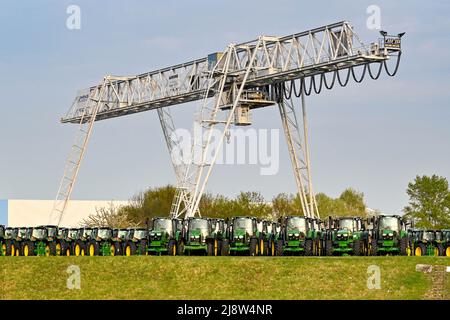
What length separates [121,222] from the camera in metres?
126

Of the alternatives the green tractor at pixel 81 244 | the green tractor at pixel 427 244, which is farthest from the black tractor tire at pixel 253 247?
the green tractor at pixel 81 244

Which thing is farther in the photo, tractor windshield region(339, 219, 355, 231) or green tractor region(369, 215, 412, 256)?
tractor windshield region(339, 219, 355, 231)

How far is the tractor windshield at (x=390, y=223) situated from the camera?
66.9 metres

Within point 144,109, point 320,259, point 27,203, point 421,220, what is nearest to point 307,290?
point 320,259

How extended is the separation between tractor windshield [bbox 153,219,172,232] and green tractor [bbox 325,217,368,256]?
8828mm

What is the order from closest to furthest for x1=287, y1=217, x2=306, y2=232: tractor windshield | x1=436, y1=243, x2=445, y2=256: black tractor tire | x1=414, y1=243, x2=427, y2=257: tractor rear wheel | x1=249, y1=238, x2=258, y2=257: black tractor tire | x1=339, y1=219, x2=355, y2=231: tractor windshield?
1. x1=249, y1=238, x2=258, y2=257: black tractor tire
2. x1=287, y1=217, x2=306, y2=232: tractor windshield
3. x1=414, y1=243, x2=427, y2=257: tractor rear wheel
4. x1=339, y1=219, x2=355, y2=231: tractor windshield
5. x1=436, y1=243, x2=445, y2=256: black tractor tire

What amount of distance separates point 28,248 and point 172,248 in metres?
12.9

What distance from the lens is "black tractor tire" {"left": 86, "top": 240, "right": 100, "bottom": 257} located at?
241ft

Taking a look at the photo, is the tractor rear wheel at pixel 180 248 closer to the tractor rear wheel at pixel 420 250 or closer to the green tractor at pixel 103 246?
the green tractor at pixel 103 246

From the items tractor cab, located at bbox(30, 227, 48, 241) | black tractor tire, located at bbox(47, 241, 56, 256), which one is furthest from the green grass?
tractor cab, located at bbox(30, 227, 48, 241)

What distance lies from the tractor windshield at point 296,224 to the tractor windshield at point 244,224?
89.1 inches

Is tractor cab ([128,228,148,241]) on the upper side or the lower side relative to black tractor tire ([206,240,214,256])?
upper

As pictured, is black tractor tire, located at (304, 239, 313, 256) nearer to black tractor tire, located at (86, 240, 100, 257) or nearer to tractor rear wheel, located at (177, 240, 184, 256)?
tractor rear wheel, located at (177, 240, 184, 256)
